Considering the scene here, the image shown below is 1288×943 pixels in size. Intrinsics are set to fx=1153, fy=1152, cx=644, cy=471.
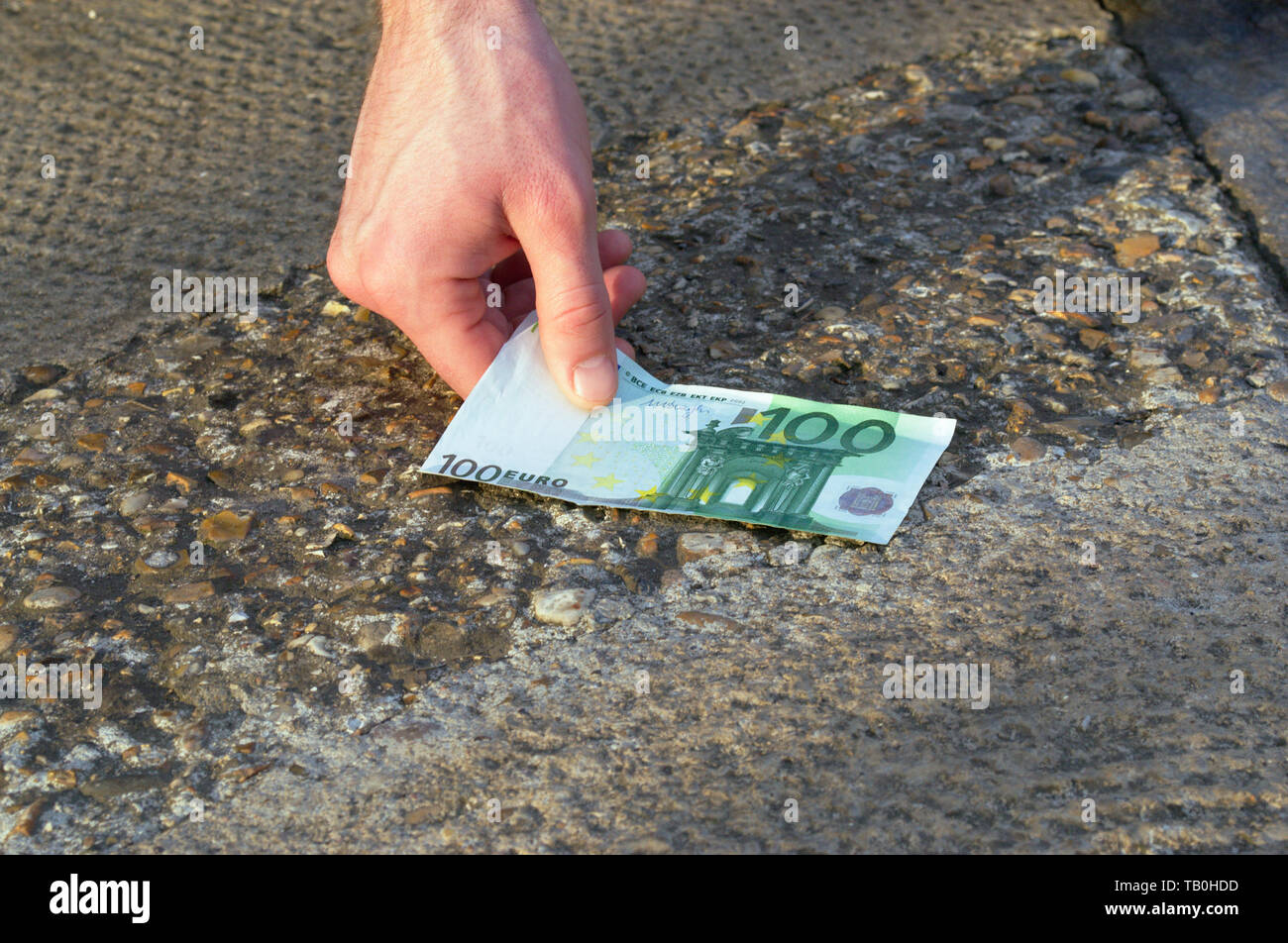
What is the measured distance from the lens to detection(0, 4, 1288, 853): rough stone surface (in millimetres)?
1205

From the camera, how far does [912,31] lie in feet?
9.36

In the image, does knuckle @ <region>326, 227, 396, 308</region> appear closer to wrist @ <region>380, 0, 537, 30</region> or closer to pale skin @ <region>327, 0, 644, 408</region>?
pale skin @ <region>327, 0, 644, 408</region>

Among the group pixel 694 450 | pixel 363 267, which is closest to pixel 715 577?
pixel 694 450

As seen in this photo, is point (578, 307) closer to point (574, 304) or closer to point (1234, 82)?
point (574, 304)

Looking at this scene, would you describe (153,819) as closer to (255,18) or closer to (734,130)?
(734,130)

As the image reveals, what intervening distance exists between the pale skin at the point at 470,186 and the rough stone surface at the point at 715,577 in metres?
0.24

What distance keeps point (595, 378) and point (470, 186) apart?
0.33 m

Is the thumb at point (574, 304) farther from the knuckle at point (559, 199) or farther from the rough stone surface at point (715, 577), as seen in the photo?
the rough stone surface at point (715, 577)

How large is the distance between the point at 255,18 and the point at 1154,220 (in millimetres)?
2170

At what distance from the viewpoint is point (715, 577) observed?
1510 mm

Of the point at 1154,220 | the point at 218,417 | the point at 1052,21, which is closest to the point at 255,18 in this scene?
the point at 218,417

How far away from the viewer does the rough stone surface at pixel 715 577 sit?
121 centimetres

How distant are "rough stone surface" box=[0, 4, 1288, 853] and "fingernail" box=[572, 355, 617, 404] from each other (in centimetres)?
21

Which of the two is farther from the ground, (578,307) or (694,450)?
(578,307)
